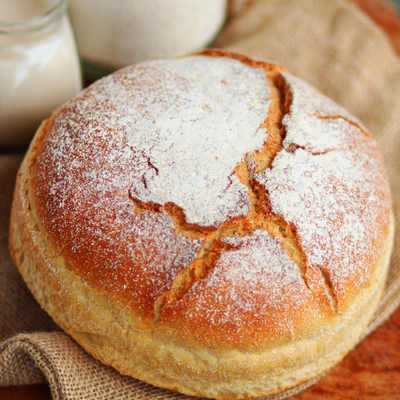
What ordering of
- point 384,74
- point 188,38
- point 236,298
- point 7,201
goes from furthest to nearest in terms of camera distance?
point 384,74 → point 188,38 → point 7,201 → point 236,298

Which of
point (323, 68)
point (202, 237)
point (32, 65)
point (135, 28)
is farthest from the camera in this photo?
point (323, 68)

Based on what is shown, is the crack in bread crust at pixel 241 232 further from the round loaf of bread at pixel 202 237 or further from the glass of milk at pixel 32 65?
the glass of milk at pixel 32 65

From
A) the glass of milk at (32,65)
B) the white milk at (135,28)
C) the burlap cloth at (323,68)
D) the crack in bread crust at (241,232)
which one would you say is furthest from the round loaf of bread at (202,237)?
the white milk at (135,28)

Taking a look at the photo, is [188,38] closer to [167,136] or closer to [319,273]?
[167,136]

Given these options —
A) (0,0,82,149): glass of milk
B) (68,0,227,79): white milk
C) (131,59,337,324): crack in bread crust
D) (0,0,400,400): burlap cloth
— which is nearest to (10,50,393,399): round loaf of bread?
(131,59,337,324): crack in bread crust

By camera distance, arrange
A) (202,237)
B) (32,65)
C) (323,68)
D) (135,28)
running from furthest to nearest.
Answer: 1. (323,68)
2. (135,28)
3. (32,65)
4. (202,237)

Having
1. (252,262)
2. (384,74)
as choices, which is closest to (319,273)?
(252,262)

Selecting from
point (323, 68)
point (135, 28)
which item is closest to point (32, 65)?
point (135, 28)

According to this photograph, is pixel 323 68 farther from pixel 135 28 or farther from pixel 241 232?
pixel 241 232
